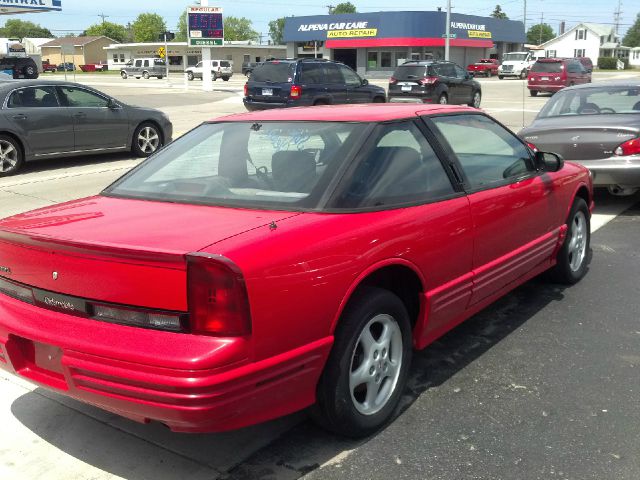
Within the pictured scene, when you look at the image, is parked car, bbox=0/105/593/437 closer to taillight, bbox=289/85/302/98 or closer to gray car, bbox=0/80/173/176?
gray car, bbox=0/80/173/176

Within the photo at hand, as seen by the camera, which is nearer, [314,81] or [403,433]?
[403,433]

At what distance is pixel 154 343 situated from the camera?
257 centimetres

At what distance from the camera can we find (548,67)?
31.3 metres

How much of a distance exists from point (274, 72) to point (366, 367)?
617 inches

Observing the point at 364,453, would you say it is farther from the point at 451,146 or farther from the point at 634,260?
the point at 634,260

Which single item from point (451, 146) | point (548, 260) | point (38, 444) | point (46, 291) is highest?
point (451, 146)

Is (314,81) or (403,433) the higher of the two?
(314,81)

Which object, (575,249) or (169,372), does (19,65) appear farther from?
(169,372)

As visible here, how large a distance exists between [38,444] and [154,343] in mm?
1107

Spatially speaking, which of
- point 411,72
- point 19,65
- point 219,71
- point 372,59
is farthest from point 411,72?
point 372,59

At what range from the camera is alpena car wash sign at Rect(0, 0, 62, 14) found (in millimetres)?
33750

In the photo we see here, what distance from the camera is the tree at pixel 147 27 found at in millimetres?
143000

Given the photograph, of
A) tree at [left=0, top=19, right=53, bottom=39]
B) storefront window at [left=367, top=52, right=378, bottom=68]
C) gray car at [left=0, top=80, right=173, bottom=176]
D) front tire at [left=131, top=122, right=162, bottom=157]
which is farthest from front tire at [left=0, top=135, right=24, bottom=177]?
tree at [left=0, top=19, right=53, bottom=39]

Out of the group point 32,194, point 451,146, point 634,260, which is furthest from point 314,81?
point 451,146
